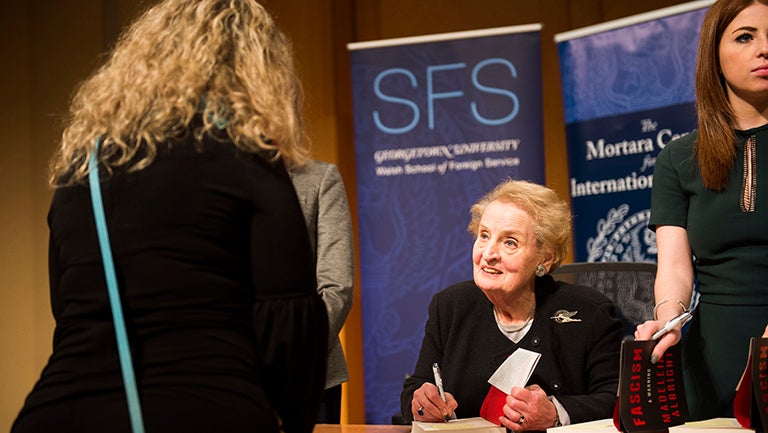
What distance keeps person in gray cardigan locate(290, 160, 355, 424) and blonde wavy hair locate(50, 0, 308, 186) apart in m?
1.16

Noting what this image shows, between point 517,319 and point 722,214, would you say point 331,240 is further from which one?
point 722,214

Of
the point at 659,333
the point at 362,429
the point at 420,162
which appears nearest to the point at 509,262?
the point at 362,429

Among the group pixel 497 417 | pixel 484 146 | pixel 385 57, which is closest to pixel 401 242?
pixel 484 146

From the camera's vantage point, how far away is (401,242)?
4441 millimetres

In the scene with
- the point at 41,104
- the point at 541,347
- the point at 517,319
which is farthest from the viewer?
the point at 41,104

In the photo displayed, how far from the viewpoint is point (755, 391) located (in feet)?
5.04

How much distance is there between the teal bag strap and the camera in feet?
3.81

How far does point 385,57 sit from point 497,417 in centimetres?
272

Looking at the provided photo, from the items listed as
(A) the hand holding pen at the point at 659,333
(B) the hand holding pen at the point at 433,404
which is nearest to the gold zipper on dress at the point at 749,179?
(A) the hand holding pen at the point at 659,333

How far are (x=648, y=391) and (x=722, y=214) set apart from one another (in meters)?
0.54

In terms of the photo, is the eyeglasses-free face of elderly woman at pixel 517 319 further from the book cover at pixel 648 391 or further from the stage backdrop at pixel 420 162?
the stage backdrop at pixel 420 162

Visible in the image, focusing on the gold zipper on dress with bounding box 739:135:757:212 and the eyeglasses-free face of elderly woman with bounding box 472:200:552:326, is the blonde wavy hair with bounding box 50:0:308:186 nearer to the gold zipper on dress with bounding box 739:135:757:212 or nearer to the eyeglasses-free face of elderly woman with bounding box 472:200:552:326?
the gold zipper on dress with bounding box 739:135:757:212

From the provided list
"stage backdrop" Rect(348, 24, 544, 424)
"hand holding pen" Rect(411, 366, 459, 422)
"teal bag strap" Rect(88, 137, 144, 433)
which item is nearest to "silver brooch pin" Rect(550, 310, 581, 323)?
"hand holding pen" Rect(411, 366, 459, 422)

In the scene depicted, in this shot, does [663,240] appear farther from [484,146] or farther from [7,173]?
[7,173]
